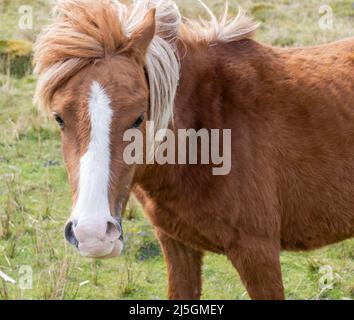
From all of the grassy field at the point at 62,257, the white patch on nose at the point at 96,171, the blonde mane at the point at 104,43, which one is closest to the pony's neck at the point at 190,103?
the blonde mane at the point at 104,43

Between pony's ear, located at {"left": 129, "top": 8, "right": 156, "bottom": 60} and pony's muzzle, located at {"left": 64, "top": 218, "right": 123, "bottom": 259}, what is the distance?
0.87 m

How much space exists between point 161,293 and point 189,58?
2.22 m

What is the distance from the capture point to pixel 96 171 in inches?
130

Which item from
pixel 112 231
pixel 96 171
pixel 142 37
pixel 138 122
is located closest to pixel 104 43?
pixel 142 37

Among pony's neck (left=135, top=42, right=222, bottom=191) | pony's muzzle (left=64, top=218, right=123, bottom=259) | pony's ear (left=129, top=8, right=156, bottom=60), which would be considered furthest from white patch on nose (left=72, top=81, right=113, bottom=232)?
pony's neck (left=135, top=42, right=222, bottom=191)

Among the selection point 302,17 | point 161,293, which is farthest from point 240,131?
point 302,17

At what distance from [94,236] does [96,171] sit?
297mm

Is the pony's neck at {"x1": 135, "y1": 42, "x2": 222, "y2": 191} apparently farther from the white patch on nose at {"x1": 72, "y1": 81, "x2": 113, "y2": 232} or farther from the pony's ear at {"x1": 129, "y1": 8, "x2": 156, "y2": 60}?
the white patch on nose at {"x1": 72, "y1": 81, "x2": 113, "y2": 232}

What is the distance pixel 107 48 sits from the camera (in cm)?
361

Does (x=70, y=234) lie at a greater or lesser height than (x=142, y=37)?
lesser

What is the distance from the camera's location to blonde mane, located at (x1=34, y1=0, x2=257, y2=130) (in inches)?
141

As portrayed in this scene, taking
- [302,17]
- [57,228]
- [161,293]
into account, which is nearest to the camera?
[161,293]

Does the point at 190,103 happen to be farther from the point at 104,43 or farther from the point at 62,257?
the point at 62,257
